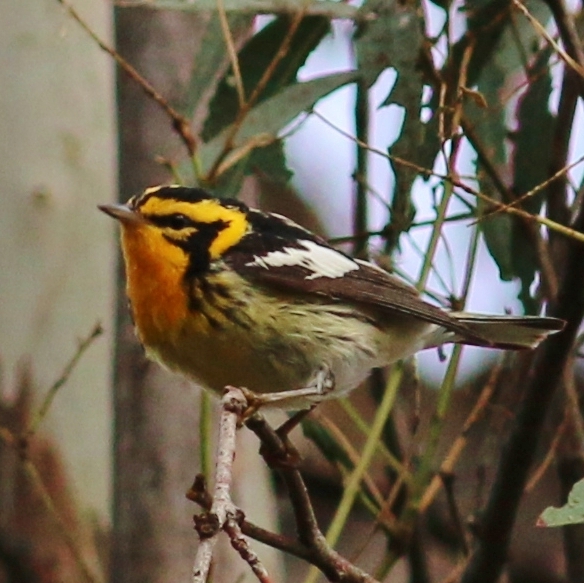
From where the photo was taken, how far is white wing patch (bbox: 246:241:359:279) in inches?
77.7

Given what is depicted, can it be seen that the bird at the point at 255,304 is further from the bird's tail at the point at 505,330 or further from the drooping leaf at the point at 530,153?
the drooping leaf at the point at 530,153

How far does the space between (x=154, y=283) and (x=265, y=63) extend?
1.96ft

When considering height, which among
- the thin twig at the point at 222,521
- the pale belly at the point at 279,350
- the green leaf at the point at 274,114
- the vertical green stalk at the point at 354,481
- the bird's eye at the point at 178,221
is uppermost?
the green leaf at the point at 274,114

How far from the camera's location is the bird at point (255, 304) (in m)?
1.87

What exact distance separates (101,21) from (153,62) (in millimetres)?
665

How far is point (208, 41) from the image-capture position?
7.27 feet

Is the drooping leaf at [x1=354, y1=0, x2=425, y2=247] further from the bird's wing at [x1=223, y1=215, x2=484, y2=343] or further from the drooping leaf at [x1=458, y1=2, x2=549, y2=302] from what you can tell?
the drooping leaf at [x1=458, y1=2, x2=549, y2=302]

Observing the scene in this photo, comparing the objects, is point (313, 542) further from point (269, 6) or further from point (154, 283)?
point (269, 6)

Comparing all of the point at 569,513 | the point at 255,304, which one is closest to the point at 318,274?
the point at 255,304

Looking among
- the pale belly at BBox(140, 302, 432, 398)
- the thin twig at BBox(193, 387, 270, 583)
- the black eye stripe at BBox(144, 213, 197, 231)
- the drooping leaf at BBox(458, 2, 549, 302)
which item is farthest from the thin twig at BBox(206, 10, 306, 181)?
the thin twig at BBox(193, 387, 270, 583)

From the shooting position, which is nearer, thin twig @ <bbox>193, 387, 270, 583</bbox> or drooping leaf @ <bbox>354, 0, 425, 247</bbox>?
thin twig @ <bbox>193, 387, 270, 583</bbox>

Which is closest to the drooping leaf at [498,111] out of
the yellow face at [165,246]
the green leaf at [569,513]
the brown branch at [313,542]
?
the yellow face at [165,246]

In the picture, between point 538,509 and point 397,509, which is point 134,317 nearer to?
point 397,509

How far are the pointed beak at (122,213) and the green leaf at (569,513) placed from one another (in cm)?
84
